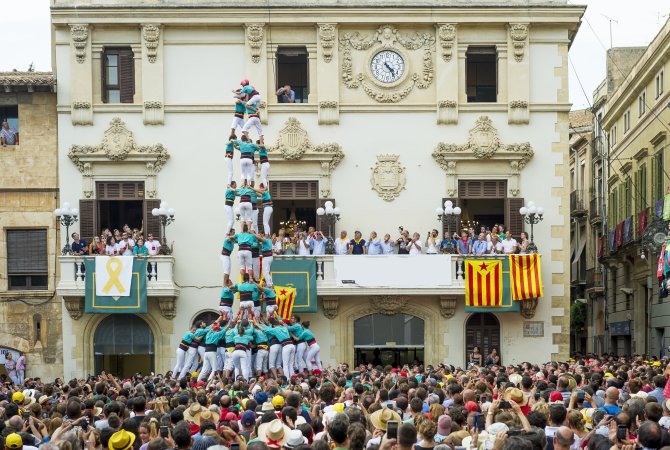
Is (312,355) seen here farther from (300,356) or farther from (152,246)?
(152,246)

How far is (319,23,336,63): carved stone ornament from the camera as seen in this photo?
36.3 metres

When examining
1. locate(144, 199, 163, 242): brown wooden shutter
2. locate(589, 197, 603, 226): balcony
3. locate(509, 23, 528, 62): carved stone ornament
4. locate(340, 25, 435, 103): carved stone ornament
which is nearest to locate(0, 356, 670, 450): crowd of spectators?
locate(144, 199, 163, 242): brown wooden shutter

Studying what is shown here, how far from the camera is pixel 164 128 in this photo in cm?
3653

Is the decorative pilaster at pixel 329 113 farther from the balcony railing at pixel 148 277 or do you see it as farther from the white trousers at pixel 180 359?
the white trousers at pixel 180 359

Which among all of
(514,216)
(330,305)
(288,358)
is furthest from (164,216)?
(514,216)

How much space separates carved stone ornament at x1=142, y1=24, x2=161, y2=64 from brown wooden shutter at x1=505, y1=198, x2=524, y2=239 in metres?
10.9

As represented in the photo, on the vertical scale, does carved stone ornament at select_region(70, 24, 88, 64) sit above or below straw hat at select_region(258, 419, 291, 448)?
above

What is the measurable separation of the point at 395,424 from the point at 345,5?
25.7 metres

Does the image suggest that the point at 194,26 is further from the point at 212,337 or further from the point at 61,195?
the point at 212,337

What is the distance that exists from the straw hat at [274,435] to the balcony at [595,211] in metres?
40.9

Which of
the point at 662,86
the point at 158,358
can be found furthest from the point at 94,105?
the point at 662,86

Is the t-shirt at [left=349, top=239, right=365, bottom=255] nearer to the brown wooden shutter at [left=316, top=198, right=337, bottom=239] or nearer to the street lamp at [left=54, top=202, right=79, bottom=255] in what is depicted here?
the brown wooden shutter at [left=316, top=198, right=337, bottom=239]

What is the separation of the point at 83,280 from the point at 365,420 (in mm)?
22942

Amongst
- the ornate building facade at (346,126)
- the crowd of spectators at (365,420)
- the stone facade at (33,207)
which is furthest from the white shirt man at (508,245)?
the crowd of spectators at (365,420)
